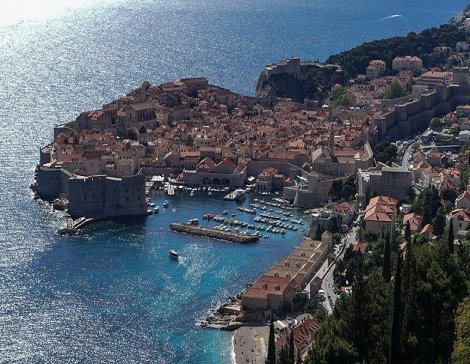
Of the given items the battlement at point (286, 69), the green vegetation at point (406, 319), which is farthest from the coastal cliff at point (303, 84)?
the green vegetation at point (406, 319)

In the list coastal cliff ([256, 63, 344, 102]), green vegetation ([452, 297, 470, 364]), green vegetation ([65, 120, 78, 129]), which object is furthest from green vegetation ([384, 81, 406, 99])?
green vegetation ([452, 297, 470, 364])

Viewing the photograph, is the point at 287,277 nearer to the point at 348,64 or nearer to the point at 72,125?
the point at 72,125

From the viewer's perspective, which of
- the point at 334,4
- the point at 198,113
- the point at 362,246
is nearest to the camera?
the point at 362,246

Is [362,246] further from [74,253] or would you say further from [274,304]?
[74,253]

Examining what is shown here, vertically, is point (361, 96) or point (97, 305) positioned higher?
point (361, 96)

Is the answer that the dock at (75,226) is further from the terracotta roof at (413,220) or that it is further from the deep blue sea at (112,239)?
the terracotta roof at (413,220)

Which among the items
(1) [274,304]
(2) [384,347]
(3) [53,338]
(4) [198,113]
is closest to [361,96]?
(4) [198,113]

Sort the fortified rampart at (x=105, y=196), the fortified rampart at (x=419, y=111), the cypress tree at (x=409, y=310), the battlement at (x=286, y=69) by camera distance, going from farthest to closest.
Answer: the battlement at (x=286, y=69)
the fortified rampart at (x=419, y=111)
the fortified rampart at (x=105, y=196)
the cypress tree at (x=409, y=310)
